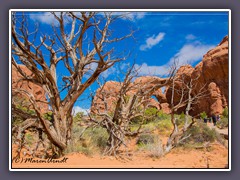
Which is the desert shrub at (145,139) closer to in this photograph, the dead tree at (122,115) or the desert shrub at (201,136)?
the desert shrub at (201,136)

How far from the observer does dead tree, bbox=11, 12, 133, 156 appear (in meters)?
7.41

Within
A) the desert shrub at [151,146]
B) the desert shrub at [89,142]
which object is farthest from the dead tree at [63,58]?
the desert shrub at [151,146]

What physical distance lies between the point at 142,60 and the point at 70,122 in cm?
256

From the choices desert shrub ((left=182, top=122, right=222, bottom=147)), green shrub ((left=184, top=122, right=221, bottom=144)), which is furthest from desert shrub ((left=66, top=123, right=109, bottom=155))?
green shrub ((left=184, top=122, right=221, bottom=144))

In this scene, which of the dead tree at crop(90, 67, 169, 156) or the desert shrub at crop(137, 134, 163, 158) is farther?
the dead tree at crop(90, 67, 169, 156)

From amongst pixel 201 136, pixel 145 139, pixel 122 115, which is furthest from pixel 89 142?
pixel 201 136

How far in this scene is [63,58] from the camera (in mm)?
8516

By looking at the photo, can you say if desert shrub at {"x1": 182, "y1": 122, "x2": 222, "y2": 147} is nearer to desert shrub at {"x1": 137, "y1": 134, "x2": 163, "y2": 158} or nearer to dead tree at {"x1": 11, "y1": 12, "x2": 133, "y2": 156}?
desert shrub at {"x1": 137, "y1": 134, "x2": 163, "y2": 158}

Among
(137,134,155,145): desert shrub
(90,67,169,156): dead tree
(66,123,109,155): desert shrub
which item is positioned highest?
(90,67,169,156): dead tree

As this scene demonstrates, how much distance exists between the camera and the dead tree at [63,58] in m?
7.41

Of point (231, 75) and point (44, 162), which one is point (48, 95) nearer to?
point (44, 162)

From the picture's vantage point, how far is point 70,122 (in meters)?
8.20
